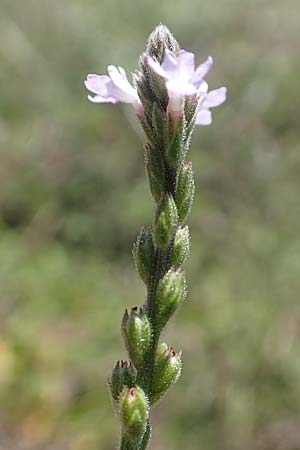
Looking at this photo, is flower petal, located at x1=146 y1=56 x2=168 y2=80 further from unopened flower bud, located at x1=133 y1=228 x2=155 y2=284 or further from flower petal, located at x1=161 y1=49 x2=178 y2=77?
unopened flower bud, located at x1=133 y1=228 x2=155 y2=284

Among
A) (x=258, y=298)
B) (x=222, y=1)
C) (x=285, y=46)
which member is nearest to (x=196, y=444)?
(x=258, y=298)

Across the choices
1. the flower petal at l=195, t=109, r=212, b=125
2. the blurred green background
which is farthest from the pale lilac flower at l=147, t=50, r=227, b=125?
the blurred green background

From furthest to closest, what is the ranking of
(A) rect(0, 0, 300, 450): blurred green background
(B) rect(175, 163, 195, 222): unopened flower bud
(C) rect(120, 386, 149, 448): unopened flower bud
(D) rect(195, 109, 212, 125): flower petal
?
(A) rect(0, 0, 300, 450): blurred green background → (D) rect(195, 109, 212, 125): flower petal → (B) rect(175, 163, 195, 222): unopened flower bud → (C) rect(120, 386, 149, 448): unopened flower bud

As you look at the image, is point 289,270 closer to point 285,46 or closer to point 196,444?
point 196,444

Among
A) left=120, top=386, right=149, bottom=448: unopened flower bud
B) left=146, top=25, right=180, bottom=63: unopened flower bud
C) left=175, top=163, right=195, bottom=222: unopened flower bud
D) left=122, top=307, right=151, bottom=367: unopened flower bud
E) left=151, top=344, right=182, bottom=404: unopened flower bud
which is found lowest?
left=120, top=386, right=149, bottom=448: unopened flower bud

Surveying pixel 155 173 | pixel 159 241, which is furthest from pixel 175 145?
pixel 159 241

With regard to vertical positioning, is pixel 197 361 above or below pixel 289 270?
below

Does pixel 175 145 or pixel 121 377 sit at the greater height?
pixel 175 145

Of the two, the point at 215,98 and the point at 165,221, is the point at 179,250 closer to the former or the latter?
the point at 165,221
